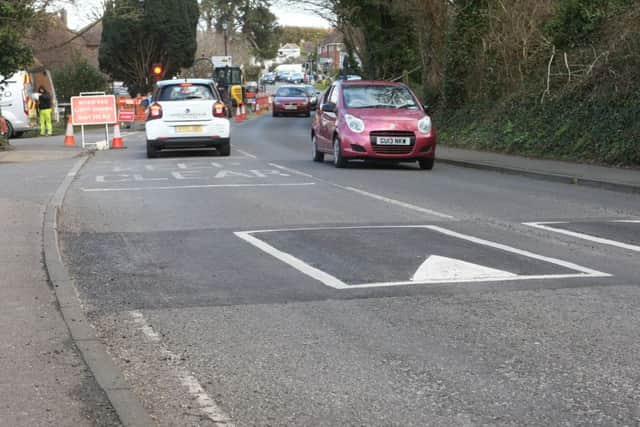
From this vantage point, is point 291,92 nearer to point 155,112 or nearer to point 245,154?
point 245,154

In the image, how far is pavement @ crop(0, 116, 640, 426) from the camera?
186 inches

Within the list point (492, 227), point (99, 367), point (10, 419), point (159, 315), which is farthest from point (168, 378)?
point (492, 227)

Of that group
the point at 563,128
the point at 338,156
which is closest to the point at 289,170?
the point at 338,156

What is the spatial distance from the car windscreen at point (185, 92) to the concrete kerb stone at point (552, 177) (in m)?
5.84

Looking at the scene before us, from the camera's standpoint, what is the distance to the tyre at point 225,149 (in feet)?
76.2

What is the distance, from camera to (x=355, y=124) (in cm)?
1877

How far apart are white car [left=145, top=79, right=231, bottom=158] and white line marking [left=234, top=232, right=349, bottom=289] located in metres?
12.6

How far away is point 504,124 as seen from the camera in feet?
79.7

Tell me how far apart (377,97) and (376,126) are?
135cm

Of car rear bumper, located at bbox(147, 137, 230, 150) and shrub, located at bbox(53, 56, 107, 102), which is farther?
shrub, located at bbox(53, 56, 107, 102)

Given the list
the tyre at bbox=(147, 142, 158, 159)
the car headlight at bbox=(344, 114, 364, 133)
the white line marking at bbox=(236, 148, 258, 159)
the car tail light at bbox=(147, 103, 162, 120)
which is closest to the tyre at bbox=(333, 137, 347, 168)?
the car headlight at bbox=(344, 114, 364, 133)

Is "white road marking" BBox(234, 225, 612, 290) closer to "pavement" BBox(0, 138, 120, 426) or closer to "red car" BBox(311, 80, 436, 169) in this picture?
"pavement" BBox(0, 138, 120, 426)

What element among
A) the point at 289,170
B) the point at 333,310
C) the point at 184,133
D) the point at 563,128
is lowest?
the point at 289,170

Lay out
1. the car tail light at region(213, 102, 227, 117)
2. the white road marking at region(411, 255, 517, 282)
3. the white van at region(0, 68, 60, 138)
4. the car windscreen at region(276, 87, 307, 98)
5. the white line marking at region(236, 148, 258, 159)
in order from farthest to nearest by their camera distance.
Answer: the car windscreen at region(276, 87, 307, 98)
the white van at region(0, 68, 60, 138)
the white line marking at region(236, 148, 258, 159)
the car tail light at region(213, 102, 227, 117)
the white road marking at region(411, 255, 517, 282)
